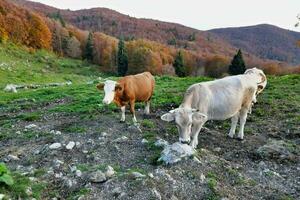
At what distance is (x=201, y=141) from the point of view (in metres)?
13.3

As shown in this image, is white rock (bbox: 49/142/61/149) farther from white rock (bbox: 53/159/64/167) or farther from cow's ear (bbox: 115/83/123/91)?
cow's ear (bbox: 115/83/123/91)

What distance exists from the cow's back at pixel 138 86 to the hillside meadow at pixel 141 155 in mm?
881

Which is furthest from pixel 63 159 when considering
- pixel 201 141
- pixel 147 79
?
pixel 147 79

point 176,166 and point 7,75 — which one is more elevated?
point 176,166

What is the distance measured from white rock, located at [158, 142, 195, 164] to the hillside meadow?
20cm

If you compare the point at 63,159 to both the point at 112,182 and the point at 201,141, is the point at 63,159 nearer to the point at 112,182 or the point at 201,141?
the point at 112,182

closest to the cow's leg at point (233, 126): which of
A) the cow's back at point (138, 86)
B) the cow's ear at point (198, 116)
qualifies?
the cow's ear at point (198, 116)

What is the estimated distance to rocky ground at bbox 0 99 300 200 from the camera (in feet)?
30.0

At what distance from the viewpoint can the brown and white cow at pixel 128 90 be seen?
14.6 metres

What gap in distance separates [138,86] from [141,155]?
16.9 ft

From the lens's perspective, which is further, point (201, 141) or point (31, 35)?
point (31, 35)

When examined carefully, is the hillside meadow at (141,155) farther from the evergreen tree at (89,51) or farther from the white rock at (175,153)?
the evergreen tree at (89,51)

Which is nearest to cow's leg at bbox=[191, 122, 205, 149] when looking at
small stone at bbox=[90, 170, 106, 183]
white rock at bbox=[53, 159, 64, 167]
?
small stone at bbox=[90, 170, 106, 183]

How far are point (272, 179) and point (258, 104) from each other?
26.5ft
